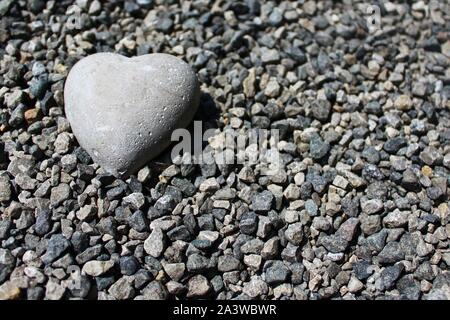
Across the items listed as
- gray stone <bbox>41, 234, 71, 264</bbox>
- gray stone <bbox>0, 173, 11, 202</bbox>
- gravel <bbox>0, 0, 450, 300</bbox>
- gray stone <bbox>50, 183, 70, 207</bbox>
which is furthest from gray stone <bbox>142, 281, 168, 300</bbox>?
gray stone <bbox>0, 173, 11, 202</bbox>

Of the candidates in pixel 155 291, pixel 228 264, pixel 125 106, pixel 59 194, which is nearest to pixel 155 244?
pixel 155 291

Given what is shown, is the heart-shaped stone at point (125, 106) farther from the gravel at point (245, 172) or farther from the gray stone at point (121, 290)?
the gray stone at point (121, 290)

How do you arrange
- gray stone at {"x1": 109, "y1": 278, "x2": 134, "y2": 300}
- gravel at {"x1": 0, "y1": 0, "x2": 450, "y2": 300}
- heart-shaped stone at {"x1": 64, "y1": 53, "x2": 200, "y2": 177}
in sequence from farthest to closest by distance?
heart-shaped stone at {"x1": 64, "y1": 53, "x2": 200, "y2": 177}
gravel at {"x1": 0, "y1": 0, "x2": 450, "y2": 300}
gray stone at {"x1": 109, "y1": 278, "x2": 134, "y2": 300}

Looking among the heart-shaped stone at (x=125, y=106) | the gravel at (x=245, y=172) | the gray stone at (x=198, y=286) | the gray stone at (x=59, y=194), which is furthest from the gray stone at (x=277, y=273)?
the gray stone at (x=59, y=194)

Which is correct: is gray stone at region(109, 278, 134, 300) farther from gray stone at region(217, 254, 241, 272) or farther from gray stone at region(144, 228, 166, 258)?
gray stone at region(217, 254, 241, 272)

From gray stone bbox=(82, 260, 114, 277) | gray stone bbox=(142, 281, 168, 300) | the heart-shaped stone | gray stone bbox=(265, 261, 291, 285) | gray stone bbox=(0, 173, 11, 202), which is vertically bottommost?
gray stone bbox=(265, 261, 291, 285)
